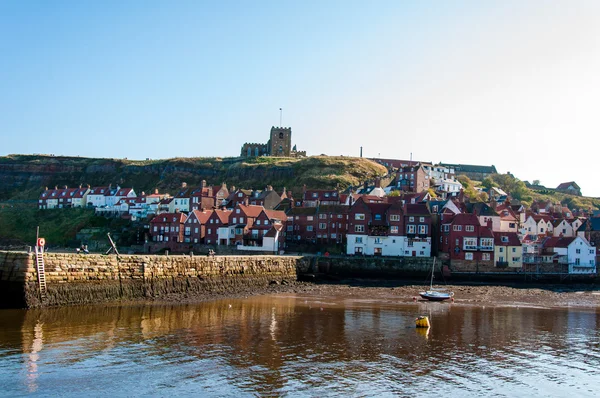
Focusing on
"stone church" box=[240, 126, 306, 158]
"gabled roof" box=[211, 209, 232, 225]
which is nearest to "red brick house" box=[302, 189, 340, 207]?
"gabled roof" box=[211, 209, 232, 225]

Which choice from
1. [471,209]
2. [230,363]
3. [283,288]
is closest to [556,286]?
[471,209]

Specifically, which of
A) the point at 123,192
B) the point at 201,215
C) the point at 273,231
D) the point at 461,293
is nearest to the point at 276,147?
the point at 123,192

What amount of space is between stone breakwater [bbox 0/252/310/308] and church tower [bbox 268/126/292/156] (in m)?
101

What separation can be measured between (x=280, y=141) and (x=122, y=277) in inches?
4612

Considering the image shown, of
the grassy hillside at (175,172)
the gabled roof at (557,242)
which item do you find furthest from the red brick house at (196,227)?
the gabled roof at (557,242)

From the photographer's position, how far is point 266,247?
2776 inches

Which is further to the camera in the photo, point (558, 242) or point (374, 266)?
point (558, 242)

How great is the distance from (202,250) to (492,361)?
2157 inches

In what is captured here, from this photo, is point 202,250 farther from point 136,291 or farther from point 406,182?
point 406,182

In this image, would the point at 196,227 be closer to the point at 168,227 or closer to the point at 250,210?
the point at 168,227

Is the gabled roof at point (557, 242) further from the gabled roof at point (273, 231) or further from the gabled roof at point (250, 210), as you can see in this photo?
the gabled roof at point (250, 210)

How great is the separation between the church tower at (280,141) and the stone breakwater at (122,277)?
100773 mm

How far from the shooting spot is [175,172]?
5512 inches

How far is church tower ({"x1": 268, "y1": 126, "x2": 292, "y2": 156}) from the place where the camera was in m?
154
